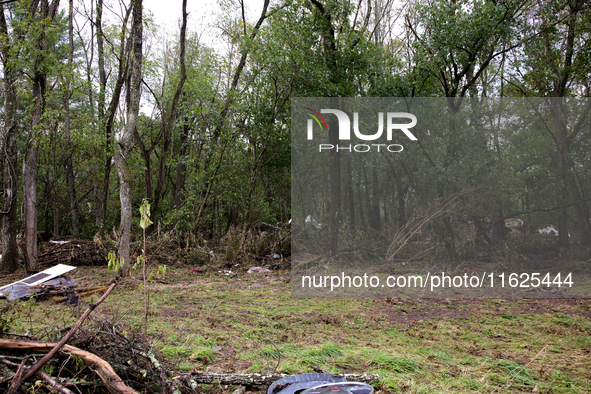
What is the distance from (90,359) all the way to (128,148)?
521 cm

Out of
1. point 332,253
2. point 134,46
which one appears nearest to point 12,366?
point 134,46

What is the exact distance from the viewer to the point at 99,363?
2102mm

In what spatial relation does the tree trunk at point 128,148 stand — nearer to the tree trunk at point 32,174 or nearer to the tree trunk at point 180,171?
the tree trunk at point 32,174

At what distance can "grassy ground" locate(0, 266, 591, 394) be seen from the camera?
2887mm

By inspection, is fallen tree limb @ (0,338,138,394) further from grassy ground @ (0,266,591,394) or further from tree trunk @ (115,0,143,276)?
tree trunk @ (115,0,143,276)

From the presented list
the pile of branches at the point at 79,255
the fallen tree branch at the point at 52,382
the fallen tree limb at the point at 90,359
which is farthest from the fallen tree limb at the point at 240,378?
the pile of branches at the point at 79,255

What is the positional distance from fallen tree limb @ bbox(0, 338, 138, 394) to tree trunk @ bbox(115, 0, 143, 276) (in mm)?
4435

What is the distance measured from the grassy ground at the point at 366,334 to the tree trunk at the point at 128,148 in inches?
30.7

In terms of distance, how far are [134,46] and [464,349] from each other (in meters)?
6.76

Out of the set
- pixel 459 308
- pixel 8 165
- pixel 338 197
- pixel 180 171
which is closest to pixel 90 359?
pixel 459 308

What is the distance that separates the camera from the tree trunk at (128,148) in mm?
6574

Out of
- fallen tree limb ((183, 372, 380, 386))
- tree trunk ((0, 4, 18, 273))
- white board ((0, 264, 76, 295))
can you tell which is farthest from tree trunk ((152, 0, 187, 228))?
fallen tree limb ((183, 372, 380, 386))

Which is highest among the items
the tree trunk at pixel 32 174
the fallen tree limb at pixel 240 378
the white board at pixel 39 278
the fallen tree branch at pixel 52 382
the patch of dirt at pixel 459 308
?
the tree trunk at pixel 32 174

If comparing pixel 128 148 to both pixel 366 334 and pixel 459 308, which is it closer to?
pixel 366 334
